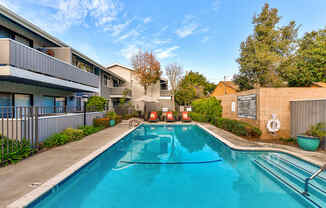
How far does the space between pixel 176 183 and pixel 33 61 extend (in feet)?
24.6

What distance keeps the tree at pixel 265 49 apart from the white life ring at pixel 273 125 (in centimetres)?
752

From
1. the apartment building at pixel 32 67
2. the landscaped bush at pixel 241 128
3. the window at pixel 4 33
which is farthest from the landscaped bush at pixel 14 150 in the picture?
the landscaped bush at pixel 241 128

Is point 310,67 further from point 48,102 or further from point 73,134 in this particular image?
point 48,102

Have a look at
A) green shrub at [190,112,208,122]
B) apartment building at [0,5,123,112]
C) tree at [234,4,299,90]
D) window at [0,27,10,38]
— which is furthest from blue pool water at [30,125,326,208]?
tree at [234,4,299,90]

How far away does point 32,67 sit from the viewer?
6336mm

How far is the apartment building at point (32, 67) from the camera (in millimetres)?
5508

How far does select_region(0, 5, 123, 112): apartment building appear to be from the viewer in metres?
5.51

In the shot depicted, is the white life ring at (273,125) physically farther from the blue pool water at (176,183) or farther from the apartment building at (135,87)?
the apartment building at (135,87)

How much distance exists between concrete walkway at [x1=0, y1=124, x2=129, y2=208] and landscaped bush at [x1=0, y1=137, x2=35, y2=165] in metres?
0.20

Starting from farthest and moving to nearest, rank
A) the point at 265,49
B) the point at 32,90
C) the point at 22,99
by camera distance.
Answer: the point at 265,49, the point at 32,90, the point at 22,99

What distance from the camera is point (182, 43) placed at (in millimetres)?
20844

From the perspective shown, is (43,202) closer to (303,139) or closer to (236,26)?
(303,139)

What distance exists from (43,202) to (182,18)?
18279mm

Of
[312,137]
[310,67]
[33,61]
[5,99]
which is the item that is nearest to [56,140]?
[5,99]
